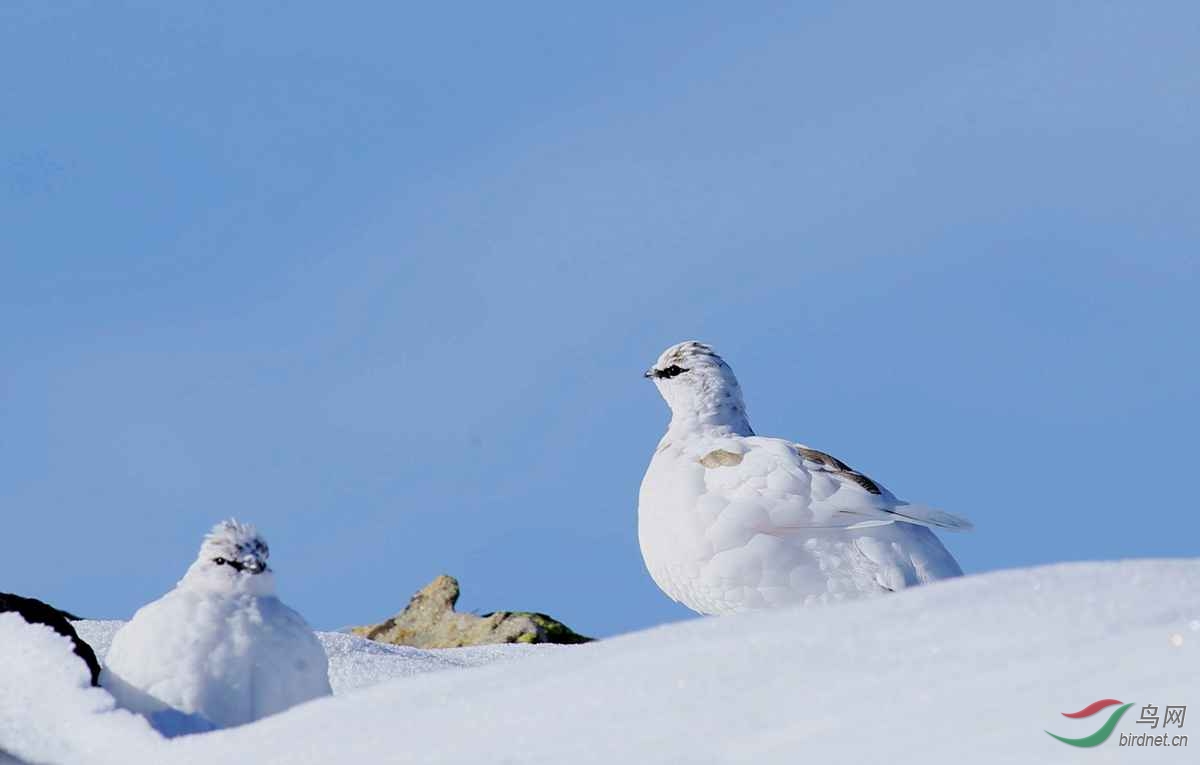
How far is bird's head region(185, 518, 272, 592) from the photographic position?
5.46 meters

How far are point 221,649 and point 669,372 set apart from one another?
13.1ft

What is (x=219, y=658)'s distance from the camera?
16.8 feet

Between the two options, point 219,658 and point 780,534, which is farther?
point 780,534

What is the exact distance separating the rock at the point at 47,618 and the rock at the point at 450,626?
14.9 feet

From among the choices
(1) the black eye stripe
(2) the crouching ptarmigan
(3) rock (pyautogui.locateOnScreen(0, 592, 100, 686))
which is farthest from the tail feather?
(3) rock (pyautogui.locateOnScreen(0, 592, 100, 686))

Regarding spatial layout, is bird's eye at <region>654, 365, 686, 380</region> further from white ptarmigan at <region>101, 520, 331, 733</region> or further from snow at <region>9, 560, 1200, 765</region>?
snow at <region>9, 560, 1200, 765</region>

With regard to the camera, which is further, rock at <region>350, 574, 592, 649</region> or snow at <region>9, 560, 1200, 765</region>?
rock at <region>350, 574, 592, 649</region>

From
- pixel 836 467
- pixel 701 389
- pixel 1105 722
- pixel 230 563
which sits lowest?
pixel 1105 722

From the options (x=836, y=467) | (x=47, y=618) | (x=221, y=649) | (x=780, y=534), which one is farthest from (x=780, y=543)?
(x=47, y=618)

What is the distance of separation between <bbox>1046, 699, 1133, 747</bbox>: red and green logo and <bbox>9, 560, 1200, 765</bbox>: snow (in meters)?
0.02

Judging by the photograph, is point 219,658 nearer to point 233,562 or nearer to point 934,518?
point 233,562

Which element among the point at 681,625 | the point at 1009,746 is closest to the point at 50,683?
the point at 681,625

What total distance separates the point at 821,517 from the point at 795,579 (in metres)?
0.34

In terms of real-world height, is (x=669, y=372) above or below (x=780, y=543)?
above
